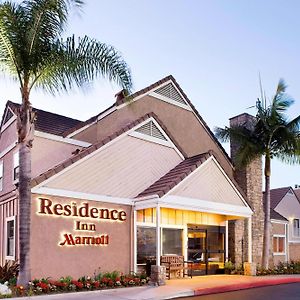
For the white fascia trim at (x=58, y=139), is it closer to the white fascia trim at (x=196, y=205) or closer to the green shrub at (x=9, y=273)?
the white fascia trim at (x=196, y=205)

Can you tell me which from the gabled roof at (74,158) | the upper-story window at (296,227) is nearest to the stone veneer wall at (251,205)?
the gabled roof at (74,158)

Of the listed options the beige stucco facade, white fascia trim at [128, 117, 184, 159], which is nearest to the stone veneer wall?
white fascia trim at [128, 117, 184, 159]

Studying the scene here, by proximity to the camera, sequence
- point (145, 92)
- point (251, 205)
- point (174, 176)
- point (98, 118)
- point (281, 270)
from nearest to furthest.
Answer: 1. point (174, 176)
2. point (98, 118)
3. point (145, 92)
4. point (251, 205)
5. point (281, 270)

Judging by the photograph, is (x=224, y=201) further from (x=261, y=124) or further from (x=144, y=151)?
(x=261, y=124)

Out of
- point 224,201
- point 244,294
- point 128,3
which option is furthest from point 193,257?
point 128,3

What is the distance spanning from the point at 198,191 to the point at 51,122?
756cm

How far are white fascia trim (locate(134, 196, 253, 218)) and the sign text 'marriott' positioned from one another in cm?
101

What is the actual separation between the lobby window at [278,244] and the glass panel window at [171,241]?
1226 cm

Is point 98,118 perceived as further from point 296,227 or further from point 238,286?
point 296,227

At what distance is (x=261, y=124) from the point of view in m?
23.5

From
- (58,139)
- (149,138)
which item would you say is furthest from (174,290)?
(58,139)

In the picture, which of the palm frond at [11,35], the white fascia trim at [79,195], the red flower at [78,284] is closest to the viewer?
the palm frond at [11,35]

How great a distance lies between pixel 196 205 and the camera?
1778cm

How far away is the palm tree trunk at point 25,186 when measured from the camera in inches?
517
